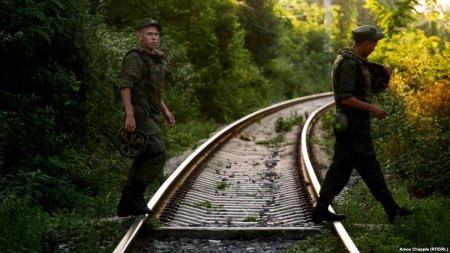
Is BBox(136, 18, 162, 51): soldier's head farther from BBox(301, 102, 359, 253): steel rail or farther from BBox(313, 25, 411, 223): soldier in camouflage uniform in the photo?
BBox(301, 102, 359, 253): steel rail

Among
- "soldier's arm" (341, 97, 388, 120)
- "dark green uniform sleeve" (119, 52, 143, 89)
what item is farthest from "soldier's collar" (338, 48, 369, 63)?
"dark green uniform sleeve" (119, 52, 143, 89)

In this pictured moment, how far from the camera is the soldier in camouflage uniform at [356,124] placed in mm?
6266

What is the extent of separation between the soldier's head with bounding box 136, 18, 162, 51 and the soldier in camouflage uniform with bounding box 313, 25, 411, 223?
1.89 m

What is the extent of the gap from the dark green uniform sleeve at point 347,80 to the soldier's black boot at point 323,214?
1.08m

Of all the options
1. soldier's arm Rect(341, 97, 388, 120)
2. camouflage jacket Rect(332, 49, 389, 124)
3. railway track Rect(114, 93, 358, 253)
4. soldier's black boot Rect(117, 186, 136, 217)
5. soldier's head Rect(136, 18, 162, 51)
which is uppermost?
soldier's head Rect(136, 18, 162, 51)

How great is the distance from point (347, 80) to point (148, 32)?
6.83 ft

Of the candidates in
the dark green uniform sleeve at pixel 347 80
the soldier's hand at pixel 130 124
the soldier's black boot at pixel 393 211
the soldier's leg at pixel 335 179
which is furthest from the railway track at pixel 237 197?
the dark green uniform sleeve at pixel 347 80

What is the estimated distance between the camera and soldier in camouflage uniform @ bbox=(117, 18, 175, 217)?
21.1ft

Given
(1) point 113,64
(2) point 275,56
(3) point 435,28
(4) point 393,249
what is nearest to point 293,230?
(4) point 393,249

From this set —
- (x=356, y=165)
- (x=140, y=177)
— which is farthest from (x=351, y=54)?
(x=140, y=177)

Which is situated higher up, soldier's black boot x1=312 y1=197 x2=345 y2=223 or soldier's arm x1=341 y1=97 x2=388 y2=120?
soldier's arm x1=341 y1=97 x2=388 y2=120

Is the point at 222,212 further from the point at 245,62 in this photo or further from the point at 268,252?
the point at 245,62

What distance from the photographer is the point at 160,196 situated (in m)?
7.29

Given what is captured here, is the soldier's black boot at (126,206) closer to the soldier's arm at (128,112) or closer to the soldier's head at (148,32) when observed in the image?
the soldier's arm at (128,112)
